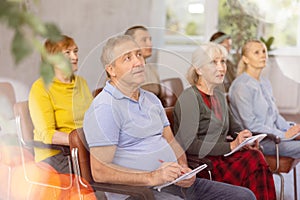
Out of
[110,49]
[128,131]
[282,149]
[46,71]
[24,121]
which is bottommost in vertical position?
[282,149]

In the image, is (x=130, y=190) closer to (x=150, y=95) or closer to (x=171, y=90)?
(x=150, y=95)

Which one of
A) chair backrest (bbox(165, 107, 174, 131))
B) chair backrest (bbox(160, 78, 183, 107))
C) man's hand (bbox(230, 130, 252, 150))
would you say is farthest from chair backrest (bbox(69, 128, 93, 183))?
man's hand (bbox(230, 130, 252, 150))

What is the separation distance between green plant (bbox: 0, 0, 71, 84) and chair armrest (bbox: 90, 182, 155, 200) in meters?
1.28

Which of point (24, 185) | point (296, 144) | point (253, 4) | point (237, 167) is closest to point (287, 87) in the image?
point (253, 4)

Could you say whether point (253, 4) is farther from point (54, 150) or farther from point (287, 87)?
point (54, 150)

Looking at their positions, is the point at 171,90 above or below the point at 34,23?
below

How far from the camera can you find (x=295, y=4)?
6.16 meters

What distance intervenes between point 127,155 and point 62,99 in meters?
0.72

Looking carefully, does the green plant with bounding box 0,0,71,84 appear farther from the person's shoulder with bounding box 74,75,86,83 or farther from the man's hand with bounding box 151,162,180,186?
the person's shoulder with bounding box 74,75,86,83

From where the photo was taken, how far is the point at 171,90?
2641mm

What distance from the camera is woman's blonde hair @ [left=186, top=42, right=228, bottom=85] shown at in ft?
7.25

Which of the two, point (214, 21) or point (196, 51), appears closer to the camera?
point (196, 51)

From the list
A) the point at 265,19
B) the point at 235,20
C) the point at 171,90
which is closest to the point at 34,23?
the point at 171,90

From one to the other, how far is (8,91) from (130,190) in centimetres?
156
